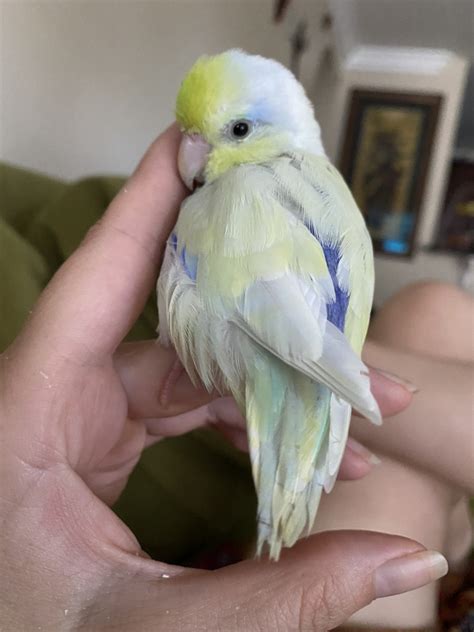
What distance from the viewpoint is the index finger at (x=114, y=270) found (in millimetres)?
473

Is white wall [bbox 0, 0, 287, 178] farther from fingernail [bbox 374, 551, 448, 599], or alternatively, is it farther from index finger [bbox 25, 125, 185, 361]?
fingernail [bbox 374, 551, 448, 599]

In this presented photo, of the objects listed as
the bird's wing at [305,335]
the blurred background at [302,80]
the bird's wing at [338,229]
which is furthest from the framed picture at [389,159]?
the bird's wing at [305,335]

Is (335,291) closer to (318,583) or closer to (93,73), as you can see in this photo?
(318,583)

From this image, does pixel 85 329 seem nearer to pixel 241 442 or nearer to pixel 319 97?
pixel 241 442

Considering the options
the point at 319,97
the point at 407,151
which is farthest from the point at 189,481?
the point at 407,151

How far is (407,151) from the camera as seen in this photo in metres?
A: 2.99

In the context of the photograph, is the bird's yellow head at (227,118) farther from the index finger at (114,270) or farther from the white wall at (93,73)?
the white wall at (93,73)

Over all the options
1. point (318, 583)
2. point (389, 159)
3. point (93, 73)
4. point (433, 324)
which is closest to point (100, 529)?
point (318, 583)

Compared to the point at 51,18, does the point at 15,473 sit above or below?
below

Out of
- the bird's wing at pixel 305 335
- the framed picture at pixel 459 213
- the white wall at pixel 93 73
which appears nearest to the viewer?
the bird's wing at pixel 305 335

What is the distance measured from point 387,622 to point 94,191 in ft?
2.49

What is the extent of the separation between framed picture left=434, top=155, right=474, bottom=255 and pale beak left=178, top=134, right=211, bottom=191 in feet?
8.80

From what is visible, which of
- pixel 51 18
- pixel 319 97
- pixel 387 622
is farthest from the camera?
pixel 319 97

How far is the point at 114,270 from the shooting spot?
0.51 m
